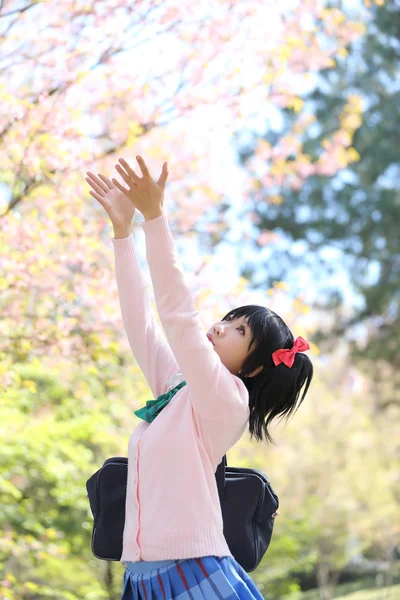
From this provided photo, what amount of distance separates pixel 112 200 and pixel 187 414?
1.74ft

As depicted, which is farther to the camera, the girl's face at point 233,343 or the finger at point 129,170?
the girl's face at point 233,343

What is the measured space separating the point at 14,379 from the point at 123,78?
1.80 metres

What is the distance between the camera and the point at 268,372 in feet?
5.72

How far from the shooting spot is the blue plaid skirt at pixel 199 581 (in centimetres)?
153

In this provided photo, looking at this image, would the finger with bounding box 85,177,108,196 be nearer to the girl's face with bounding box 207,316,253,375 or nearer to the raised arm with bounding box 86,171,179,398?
the raised arm with bounding box 86,171,179,398

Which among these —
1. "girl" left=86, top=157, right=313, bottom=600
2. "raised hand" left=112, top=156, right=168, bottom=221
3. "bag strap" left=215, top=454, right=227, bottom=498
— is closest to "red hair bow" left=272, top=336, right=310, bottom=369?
"girl" left=86, top=157, right=313, bottom=600

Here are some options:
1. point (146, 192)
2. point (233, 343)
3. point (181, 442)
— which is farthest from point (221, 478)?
point (146, 192)

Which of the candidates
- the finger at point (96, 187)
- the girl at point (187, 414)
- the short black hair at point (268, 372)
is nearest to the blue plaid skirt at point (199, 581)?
the girl at point (187, 414)

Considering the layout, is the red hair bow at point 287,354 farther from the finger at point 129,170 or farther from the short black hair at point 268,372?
the finger at point 129,170

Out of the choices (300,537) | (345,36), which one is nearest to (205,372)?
(345,36)

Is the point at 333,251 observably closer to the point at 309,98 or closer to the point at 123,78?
the point at 309,98

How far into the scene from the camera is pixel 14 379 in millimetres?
3420

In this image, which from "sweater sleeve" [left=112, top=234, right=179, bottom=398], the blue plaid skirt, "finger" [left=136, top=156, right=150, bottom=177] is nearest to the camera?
"finger" [left=136, top=156, right=150, bottom=177]

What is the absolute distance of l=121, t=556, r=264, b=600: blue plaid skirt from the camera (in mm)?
1529
